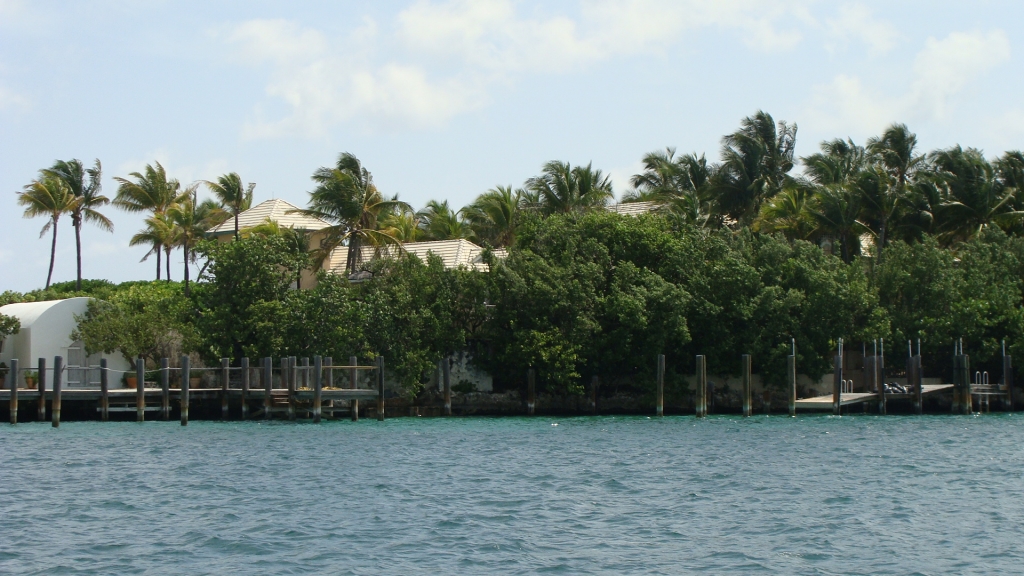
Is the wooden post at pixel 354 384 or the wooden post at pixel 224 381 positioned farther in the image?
the wooden post at pixel 224 381

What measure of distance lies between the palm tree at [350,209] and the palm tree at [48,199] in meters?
15.2

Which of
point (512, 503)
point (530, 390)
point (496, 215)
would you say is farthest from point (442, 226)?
point (512, 503)

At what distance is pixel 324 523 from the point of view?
20047 mm

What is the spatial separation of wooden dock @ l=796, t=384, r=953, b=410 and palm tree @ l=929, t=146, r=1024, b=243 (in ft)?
34.6

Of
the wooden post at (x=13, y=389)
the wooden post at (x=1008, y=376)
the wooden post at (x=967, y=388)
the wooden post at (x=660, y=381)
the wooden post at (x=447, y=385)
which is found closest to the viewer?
the wooden post at (x=13, y=389)

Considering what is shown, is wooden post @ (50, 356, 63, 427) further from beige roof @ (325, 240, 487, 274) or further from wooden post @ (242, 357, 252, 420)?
beige roof @ (325, 240, 487, 274)

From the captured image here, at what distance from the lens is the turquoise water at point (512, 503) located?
17.0 metres

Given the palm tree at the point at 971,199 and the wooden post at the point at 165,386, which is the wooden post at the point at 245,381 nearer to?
the wooden post at the point at 165,386

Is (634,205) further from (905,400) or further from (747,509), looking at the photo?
(747,509)

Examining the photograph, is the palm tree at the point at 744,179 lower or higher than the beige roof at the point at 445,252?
higher

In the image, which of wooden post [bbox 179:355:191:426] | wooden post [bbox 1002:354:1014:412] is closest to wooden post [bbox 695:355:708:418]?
wooden post [bbox 1002:354:1014:412]

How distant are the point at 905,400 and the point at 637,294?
44.0 ft

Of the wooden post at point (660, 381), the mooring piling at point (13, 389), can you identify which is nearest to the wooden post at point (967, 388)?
the wooden post at point (660, 381)

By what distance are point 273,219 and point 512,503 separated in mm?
41306
